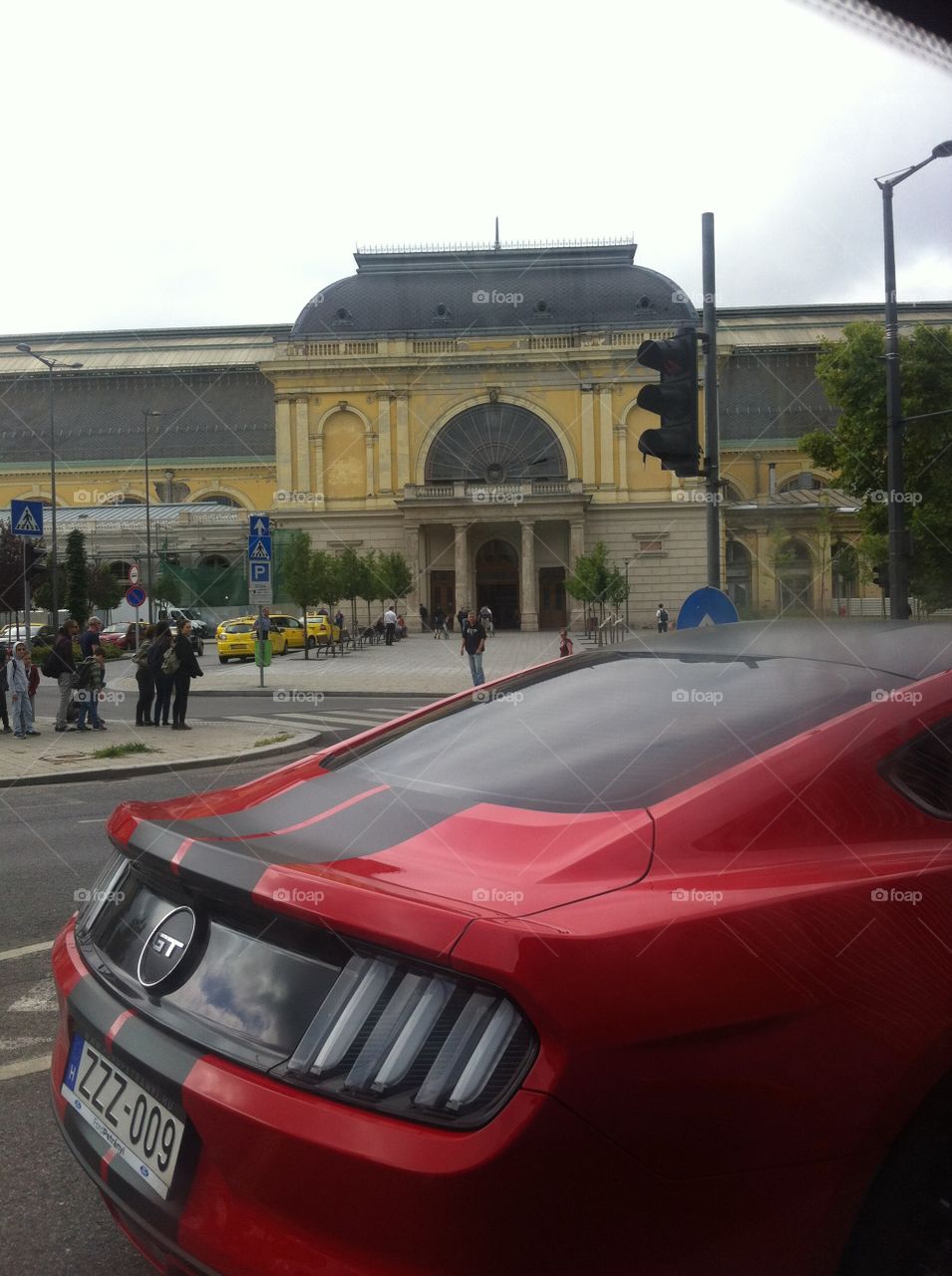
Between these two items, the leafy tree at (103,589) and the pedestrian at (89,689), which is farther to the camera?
the leafy tree at (103,589)

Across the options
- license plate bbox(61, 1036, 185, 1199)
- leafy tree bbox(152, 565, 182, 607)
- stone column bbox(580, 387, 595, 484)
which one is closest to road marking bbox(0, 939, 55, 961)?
license plate bbox(61, 1036, 185, 1199)

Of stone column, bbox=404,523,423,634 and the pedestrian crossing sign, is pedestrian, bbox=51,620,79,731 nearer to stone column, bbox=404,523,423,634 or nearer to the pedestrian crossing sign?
the pedestrian crossing sign

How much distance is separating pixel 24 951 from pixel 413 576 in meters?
64.2

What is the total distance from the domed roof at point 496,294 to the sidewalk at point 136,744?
193 ft

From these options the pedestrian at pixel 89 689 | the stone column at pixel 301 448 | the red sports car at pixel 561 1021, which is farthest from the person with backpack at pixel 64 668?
the stone column at pixel 301 448

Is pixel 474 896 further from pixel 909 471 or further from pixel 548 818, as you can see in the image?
pixel 909 471

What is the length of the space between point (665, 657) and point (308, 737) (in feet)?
44.9

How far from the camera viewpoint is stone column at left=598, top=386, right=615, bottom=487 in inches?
2862

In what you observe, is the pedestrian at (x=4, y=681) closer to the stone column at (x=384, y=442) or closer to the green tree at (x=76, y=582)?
the green tree at (x=76, y=582)

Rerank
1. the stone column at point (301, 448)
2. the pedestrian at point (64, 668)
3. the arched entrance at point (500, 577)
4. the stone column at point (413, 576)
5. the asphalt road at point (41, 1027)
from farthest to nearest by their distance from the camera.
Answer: the stone column at point (301, 448)
the arched entrance at point (500, 577)
the stone column at point (413, 576)
the pedestrian at point (64, 668)
the asphalt road at point (41, 1027)

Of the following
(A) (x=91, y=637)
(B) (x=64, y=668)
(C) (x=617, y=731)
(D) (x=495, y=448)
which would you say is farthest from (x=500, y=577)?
(C) (x=617, y=731)

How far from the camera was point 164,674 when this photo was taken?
18.7 meters

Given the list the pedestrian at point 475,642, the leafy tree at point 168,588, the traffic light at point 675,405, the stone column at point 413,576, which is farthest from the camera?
the stone column at point 413,576

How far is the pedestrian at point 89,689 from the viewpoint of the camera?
A: 59.9 ft
